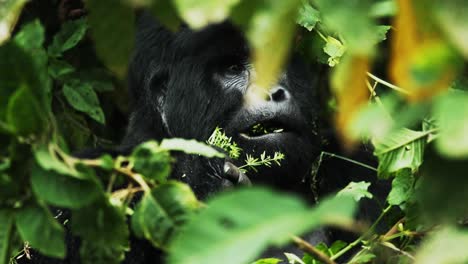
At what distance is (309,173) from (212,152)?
5.69 ft

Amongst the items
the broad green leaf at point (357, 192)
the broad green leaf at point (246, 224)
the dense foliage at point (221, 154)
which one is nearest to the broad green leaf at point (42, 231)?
the dense foliage at point (221, 154)

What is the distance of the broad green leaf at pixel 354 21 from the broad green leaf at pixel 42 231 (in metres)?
0.62

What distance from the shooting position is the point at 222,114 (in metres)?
3.08

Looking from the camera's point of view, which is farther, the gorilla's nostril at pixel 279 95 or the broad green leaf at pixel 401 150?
the gorilla's nostril at pixel 279 95

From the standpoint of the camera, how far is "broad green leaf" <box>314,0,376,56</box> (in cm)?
78

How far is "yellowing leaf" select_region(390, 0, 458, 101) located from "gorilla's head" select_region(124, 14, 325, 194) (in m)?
2.03

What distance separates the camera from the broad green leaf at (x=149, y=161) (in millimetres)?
1364

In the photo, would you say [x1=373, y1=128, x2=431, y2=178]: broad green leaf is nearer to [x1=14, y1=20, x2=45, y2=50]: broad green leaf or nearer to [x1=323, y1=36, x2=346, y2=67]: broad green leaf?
[x1=323, y1=36, x2=346, y2=67]: broad green leaf

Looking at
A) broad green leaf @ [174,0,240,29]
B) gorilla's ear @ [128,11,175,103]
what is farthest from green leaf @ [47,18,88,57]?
broad green leaf @ [174,0,240,29]

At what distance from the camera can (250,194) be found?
849mm

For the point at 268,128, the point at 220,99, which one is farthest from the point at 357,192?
the point at 220,99

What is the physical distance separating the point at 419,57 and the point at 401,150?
4.07ft

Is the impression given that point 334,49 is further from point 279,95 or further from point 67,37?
point 67,37

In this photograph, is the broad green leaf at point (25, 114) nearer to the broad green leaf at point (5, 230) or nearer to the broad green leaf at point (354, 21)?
the broad green leaf at point (5, 230)
